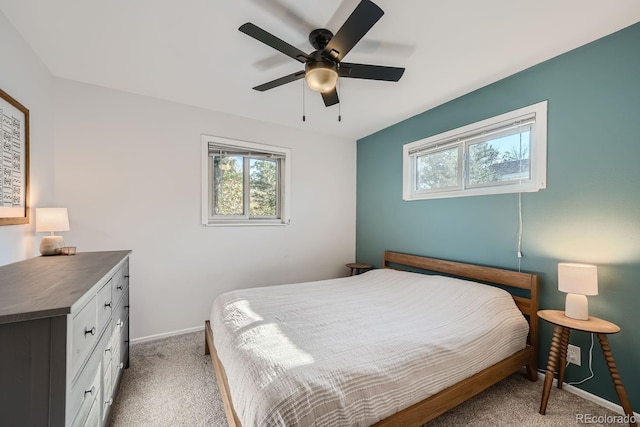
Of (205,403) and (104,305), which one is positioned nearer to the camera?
(104,305)

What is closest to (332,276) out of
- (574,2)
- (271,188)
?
(271,188)

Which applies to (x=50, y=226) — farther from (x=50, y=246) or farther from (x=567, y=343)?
(x=567, y=343)

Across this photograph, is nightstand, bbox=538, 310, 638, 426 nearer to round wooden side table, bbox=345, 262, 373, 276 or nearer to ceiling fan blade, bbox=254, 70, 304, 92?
round wooden side table, bbox=345, 262, 373, 276

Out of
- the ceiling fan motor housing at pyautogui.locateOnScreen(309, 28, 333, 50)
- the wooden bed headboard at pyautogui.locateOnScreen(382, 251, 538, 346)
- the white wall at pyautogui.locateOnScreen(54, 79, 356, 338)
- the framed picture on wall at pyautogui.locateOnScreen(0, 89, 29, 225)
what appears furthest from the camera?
the white wall at pyautogui.locateOnScreen(54, 79, 356, 338)

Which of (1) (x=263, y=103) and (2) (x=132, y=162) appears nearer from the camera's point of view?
(2) (x=132, y=162)

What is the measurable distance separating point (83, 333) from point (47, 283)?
292mm

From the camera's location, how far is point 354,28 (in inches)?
56.6

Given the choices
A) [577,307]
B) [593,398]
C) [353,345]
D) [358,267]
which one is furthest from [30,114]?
[593,398]

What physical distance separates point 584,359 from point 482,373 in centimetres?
88

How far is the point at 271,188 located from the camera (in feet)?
11.9

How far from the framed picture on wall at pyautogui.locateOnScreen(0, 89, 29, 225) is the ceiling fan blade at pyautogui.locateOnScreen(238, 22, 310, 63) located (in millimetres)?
1497

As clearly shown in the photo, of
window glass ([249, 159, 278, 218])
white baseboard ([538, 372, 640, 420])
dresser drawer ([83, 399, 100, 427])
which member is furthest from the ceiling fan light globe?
white baseboard ([538, 372, 640, 420])

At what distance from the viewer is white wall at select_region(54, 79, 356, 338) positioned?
252cm

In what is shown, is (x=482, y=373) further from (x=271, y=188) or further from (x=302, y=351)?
(x=271, y=188)
